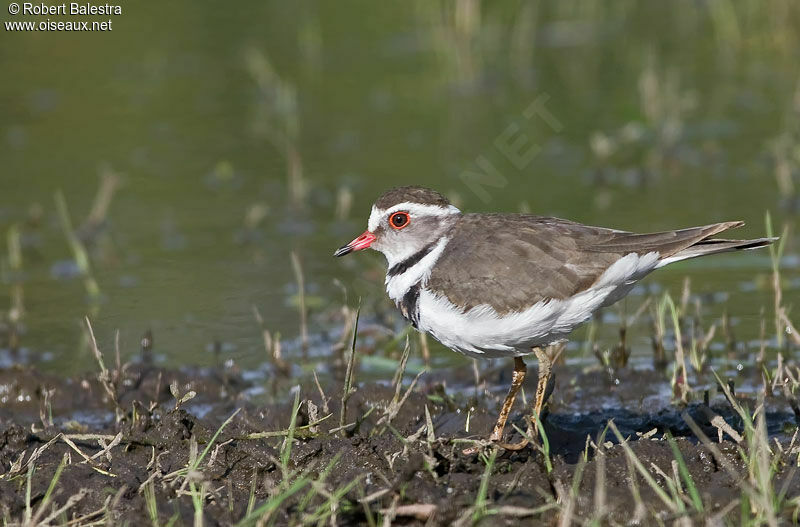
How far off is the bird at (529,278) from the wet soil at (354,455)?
16.7 inches

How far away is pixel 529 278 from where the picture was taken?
5.36 metres

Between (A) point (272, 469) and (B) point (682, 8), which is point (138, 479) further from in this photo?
(B) point (682, 8)

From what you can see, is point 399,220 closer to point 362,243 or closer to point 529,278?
point 362,243

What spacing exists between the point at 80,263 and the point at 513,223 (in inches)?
164

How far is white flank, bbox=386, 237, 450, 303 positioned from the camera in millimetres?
5652

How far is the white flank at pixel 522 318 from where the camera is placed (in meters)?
5.29

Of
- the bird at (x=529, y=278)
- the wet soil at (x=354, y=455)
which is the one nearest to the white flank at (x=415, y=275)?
the bird at (x=529, y=278)

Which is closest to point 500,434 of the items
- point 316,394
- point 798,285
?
point 316,394

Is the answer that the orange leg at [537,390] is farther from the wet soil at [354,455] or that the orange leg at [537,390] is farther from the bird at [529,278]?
the wet soil at [354,455]

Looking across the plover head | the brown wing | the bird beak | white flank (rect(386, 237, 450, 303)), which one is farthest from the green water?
the brown wing

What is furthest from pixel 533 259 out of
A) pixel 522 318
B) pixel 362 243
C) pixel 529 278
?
pixel 362 243

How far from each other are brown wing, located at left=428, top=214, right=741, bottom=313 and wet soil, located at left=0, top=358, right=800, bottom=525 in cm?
64

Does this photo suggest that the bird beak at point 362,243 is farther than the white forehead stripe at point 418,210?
Yes

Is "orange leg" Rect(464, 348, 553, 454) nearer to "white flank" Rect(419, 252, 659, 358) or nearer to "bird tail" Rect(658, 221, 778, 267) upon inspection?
"white flank" Rect(419, 252, 659, 358)
